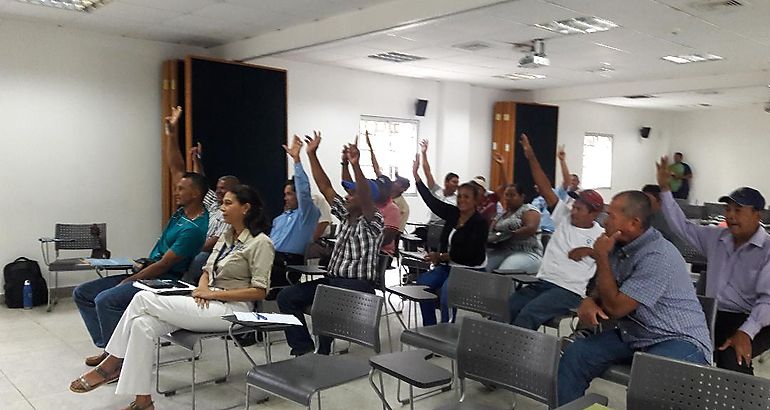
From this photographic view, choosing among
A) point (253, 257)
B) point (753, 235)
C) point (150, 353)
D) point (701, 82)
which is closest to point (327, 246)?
point (253, 257)

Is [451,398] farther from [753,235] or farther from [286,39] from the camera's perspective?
[286,39]

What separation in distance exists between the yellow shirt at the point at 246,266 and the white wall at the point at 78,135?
149 inches

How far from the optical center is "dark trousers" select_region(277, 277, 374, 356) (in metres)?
3.96

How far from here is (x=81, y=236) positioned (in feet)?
20.2

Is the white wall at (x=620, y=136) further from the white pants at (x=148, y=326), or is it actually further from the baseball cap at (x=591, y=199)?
the white pants at (x=148, y=326)

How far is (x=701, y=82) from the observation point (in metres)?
9.02

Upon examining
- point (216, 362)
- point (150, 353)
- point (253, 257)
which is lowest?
point (216, 362)

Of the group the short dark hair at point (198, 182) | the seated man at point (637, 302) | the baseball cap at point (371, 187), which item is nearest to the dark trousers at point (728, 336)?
the seated man at point (637, 302)

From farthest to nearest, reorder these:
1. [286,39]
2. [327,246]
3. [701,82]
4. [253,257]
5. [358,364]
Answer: [701,82] < [286,39] < [327,246] < [253,257] < [358,364]

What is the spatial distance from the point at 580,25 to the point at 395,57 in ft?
8.45

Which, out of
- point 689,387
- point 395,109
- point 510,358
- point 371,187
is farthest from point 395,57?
→ point 689,387

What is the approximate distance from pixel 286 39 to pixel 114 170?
7.92 ft

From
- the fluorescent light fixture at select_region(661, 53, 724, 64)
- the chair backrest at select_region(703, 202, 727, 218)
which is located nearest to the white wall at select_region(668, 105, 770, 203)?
the chair backrest at select_region(703, 202, 727, 218)

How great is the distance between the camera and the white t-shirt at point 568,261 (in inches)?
151
